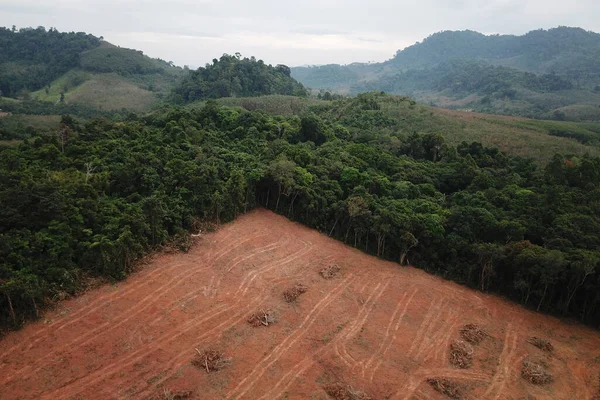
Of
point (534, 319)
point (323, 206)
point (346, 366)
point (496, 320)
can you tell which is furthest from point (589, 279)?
point (323, 206)

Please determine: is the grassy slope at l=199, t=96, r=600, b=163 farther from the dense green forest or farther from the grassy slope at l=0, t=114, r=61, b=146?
the grassy slope at l=0, t=114, r=61, b=146

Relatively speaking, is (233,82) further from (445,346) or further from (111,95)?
(445,346)

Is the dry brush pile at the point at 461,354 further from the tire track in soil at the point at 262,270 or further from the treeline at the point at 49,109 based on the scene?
the treeline at the point at 49,109

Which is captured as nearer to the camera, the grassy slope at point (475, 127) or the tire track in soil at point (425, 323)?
the tire track in soil at point (425, 323)

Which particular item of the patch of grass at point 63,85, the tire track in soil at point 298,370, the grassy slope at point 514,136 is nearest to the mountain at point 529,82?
the grassy slope at point 514,136

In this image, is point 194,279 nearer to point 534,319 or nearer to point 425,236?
point 425,236

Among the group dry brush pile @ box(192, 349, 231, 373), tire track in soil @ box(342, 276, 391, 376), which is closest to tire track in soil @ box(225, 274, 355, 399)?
dry brush pile @ box(192, 349, 231, 373)
